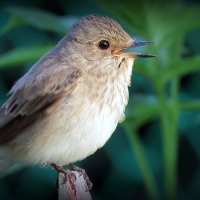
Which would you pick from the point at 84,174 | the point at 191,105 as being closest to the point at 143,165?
the point at 191,105

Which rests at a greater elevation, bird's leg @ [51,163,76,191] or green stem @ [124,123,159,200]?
green stem @ [124,123,159,200]

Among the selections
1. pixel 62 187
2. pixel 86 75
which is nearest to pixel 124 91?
pixel 86 75

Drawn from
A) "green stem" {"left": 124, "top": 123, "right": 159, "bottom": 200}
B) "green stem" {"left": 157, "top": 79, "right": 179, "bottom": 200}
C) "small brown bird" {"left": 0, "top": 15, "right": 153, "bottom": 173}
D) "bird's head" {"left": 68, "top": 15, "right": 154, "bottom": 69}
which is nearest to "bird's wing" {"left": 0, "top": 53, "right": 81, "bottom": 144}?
"small brown bird" {"left": 0, "top": 15, "right": 153, "bottom": 173}

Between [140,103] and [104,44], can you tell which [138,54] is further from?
[140,103]

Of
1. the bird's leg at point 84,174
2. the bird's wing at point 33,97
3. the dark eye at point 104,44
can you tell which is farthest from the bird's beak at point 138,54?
the bird's leg at point 84,174

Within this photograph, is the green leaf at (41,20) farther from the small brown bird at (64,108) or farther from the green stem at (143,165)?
the green stem at (143,165)

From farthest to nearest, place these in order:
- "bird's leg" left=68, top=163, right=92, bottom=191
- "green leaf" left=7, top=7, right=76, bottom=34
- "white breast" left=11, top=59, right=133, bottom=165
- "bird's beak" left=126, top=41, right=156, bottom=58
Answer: "green leaf" left=7, top=7, right=76, bottom=34 → "bird's beak" left=126, top=41, right=156, bottom=58 → "white breast" left=11, top=59, right=133, bottom=165 → "bird's leg" left=68, top=163, right=92, bottom=191

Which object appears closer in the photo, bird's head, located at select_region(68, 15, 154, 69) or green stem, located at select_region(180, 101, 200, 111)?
bird's head, located at select_region(68, 15, 154, 69)

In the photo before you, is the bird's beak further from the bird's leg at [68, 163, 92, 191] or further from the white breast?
the bird's leg at [68, 163, 92, 191]

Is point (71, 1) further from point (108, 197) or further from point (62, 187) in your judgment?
point (62, 187)
